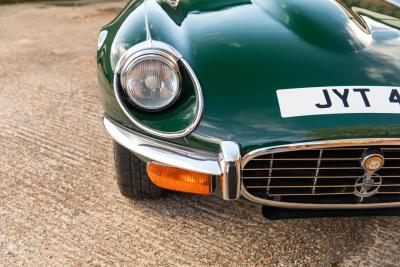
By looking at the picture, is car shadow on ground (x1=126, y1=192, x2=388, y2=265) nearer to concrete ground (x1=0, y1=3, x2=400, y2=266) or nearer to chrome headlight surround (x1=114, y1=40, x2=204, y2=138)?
concrete ground (x1=0, y1=3, x2=400, y2=266)

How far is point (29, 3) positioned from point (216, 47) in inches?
248

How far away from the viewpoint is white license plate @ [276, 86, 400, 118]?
59.8 inches

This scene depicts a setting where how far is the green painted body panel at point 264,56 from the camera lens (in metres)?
1.52

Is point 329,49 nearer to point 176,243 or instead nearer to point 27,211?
point 176,243

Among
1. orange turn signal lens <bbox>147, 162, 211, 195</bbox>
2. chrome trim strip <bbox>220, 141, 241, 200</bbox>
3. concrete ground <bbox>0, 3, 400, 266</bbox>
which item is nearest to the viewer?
chrome trim strip <bbox>220, 141, 241, 200</bbox>

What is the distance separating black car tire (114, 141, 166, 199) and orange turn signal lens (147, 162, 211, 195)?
0.94 ft

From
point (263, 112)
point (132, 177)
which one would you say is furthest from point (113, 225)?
point (263, 112)

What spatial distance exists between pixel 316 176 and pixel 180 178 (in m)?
0.47

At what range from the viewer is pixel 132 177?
2.04 meters

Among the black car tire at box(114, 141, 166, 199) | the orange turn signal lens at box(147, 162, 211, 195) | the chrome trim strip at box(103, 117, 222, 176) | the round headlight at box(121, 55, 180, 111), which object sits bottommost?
the black car tire at box(114, 141, 166, 199)

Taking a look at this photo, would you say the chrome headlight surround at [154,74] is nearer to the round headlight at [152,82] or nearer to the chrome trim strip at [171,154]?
the round headlight at [152,82]

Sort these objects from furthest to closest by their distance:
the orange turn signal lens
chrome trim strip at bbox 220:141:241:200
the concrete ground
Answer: the concrete ground < the orange turn signal lens < chrome trim strip at bbox 220:141:241:200

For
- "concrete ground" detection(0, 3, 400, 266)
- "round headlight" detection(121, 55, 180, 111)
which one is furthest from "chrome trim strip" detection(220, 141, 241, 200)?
"concrete ground" detection(0, 3, 400, 266)

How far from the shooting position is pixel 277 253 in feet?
6.16
